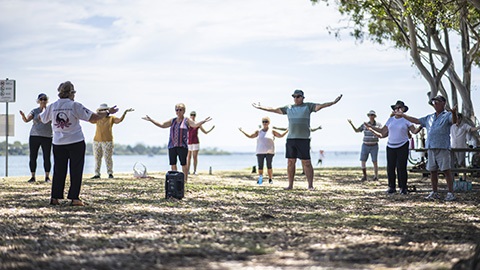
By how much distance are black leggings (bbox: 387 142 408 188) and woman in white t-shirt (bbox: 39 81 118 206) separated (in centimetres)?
638

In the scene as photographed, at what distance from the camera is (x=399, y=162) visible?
14328 mm

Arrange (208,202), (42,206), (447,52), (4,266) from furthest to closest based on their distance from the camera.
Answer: (447,52), (208,202), (42,206), (4,266)

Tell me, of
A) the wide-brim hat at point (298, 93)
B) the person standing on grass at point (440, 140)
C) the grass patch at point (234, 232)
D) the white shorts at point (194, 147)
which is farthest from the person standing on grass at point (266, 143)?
the person standing on grass at point (440, 140)

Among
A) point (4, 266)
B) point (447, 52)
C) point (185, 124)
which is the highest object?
point (447, 52)

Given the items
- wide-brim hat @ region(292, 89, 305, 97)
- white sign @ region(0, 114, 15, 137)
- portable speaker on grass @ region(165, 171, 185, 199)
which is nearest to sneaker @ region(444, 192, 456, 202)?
wide-brim hat @ region(292, 89, 305, 97)

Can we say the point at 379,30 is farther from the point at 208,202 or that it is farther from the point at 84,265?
the point at 84,265

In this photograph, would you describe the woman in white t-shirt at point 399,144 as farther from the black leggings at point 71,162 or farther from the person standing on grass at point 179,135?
the black leggings at point 71,162

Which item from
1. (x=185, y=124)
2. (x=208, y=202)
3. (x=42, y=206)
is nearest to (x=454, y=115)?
(x=208, y=202)

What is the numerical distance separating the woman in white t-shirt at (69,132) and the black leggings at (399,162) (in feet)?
20.9

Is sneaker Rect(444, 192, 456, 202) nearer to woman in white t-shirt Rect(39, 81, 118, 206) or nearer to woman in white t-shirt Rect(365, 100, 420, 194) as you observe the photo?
woman in white t-shirt Rect(365, 100, 420, 194)

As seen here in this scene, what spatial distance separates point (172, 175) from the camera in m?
12.4

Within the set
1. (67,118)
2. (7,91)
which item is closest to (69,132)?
(67,118)

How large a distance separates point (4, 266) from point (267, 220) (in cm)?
406

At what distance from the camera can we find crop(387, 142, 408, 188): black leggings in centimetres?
1425
